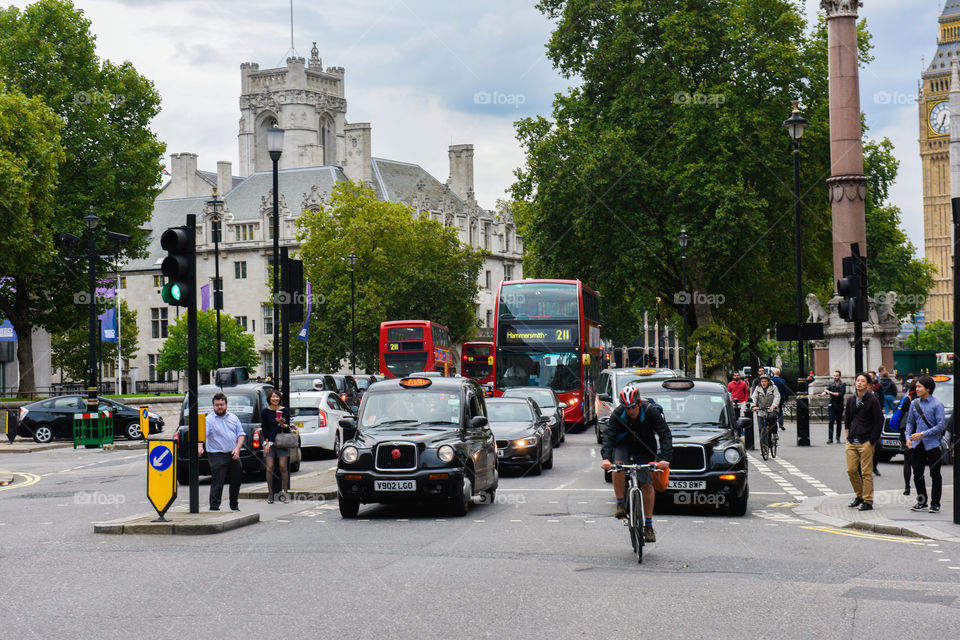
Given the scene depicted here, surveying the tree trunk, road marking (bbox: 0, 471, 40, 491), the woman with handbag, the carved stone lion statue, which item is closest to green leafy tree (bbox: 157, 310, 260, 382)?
the tree trunk

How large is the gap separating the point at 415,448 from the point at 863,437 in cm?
568

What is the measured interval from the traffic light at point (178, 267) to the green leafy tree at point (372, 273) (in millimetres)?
59107

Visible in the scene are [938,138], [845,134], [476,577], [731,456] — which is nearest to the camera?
[476,577]

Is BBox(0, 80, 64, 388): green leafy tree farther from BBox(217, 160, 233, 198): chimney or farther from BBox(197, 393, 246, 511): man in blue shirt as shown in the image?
BBox(217, 160, 233, 198): chimney

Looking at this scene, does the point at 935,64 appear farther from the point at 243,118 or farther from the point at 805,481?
the point at 805,481

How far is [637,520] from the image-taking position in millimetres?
10781

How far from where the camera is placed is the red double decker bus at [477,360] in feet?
223

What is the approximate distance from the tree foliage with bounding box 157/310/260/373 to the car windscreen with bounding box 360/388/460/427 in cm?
7193

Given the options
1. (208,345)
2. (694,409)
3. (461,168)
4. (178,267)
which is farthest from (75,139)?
(461,168)

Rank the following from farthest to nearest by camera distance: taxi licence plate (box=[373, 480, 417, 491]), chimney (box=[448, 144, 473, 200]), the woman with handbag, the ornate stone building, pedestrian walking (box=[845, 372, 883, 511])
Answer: chimney (box=[448, 144, 473, 200]) < the ornate stone building < the woman with handbag < pedestrian walking (box=[845, 372, 883, 511]) < taxi licence plate (box=[373, 480, 417, 491])

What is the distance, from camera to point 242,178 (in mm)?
118062

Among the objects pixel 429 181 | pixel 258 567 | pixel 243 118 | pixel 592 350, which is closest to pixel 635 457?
pixel 258 567

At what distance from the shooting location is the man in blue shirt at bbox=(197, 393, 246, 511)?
15.5m

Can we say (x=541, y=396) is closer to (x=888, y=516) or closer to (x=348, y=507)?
(x=348, y=507)
